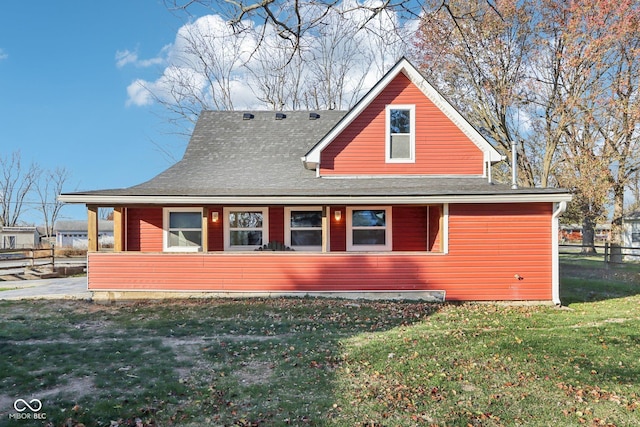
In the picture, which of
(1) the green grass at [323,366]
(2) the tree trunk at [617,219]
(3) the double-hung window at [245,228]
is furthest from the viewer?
(2) the tree trunk at [617,219]

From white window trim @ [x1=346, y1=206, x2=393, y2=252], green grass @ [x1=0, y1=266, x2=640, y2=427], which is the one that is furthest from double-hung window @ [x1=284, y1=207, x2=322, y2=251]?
green grass @ [x1=0, y1=266, x2=640, y2=427]

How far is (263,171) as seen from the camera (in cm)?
1281

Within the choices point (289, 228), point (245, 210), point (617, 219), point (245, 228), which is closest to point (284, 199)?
point (289, 228)

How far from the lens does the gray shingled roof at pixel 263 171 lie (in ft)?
34.1

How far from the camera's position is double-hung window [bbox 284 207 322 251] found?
40.6ft

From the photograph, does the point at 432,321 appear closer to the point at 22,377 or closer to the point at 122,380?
the point at 122,380

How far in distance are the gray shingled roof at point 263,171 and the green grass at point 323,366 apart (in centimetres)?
312

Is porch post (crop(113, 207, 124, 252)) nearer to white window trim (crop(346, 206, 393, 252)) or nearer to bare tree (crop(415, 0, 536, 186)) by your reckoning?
white window trim (crop(346, 206, 393, 252))

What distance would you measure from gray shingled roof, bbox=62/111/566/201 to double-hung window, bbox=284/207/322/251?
1078 millimetres

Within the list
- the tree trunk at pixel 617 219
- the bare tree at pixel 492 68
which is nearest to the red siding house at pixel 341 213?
the bare tree at pixel 492 68

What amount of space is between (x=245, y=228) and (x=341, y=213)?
305 centimetres

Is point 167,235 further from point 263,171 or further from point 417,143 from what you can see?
point 417,143

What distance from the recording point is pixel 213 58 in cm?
2648

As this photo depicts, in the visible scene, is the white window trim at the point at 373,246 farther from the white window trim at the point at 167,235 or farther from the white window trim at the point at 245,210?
the white window trim at the point at 167,235
